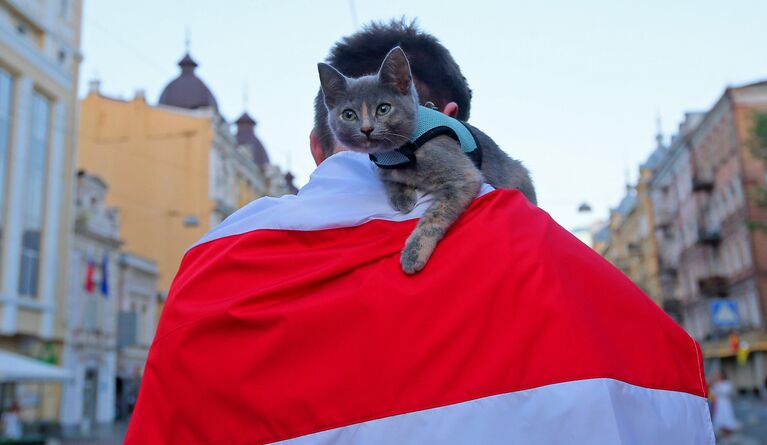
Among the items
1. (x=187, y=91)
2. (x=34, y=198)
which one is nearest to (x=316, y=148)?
(x=34, y=198)

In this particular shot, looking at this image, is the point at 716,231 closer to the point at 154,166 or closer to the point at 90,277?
the point at 154,166

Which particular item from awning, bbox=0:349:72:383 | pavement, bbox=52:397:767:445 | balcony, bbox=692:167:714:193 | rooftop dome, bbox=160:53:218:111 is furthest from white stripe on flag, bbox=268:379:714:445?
balcony, bbox=692:167:714:193

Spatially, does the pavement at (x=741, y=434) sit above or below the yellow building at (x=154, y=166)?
below

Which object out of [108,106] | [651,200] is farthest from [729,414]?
[651,200]

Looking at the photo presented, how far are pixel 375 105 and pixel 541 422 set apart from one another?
1.22m

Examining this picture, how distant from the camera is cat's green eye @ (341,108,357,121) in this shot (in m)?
2.41

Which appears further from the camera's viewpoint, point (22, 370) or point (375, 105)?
point (22, 370)

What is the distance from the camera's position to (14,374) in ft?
68.2

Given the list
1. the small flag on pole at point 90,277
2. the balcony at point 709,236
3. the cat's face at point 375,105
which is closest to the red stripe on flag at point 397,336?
the cat's face at point 375,105

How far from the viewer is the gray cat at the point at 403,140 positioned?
2094 millimetres

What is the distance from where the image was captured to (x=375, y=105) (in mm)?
2361

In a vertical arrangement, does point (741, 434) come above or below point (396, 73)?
below

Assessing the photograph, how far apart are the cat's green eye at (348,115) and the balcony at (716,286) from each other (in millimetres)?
51646

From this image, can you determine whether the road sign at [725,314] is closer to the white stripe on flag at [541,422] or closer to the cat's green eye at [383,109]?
the cat's green eye at [383,109]
